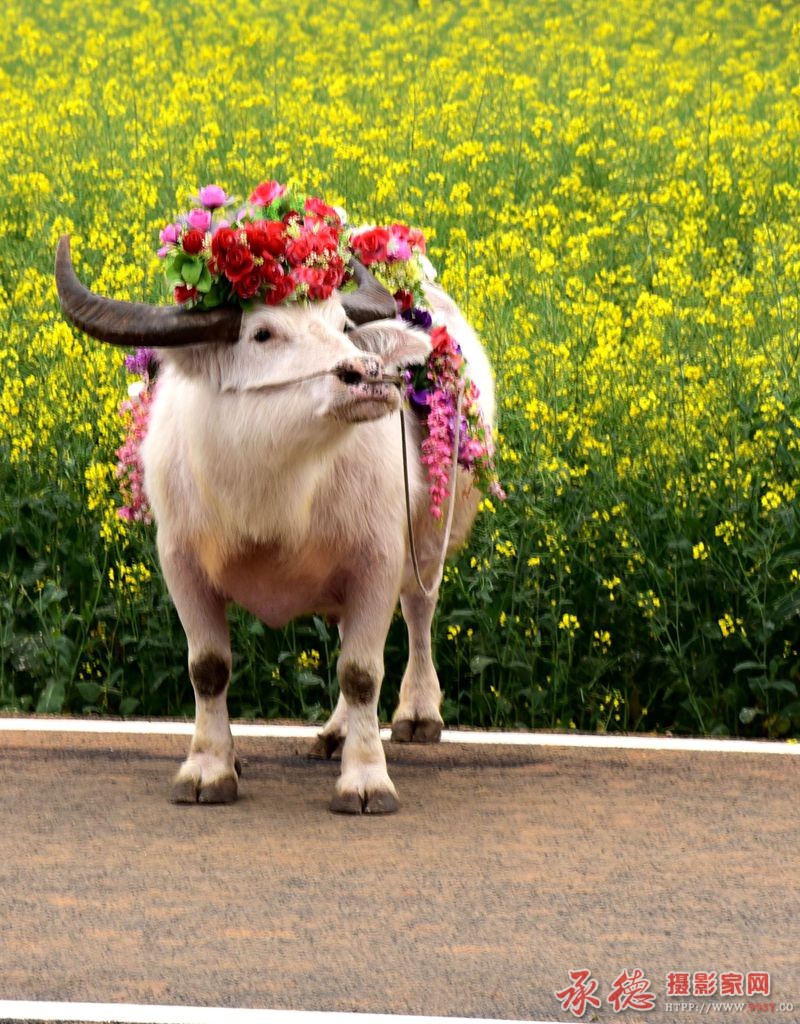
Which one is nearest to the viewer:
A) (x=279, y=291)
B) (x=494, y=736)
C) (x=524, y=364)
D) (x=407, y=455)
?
(x=279, y=291)

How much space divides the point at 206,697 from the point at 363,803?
2.06ft

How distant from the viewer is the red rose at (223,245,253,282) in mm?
5922

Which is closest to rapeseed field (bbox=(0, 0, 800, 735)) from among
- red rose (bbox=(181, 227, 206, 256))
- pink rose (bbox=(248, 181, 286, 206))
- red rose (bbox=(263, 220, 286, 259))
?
pink rose (bbox=(248, 181, 286, 206))

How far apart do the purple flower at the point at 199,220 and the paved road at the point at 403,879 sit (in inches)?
73.4

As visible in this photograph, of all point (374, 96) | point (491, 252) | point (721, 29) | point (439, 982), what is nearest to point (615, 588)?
point (439, 982)

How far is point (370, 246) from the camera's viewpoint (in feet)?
22.6

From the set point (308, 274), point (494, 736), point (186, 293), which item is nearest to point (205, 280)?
point (186, 293)

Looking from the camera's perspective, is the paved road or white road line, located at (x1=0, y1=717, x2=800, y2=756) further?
white road line, located at (x1=0, y1=717, x2=800, y2=756)

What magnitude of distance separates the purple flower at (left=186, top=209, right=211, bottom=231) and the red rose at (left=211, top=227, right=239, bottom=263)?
144 mm

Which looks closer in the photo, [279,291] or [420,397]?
[279,291]

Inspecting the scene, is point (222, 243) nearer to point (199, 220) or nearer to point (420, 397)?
point (199, 220)

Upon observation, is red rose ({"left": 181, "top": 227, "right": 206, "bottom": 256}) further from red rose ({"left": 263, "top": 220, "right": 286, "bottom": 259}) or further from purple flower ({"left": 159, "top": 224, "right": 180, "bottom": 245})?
red rose ({"left": 263, "top": 220, "right": 286, "bottom": 259})

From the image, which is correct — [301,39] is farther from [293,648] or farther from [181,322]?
[181,322]

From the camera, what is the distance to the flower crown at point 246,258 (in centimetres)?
596
